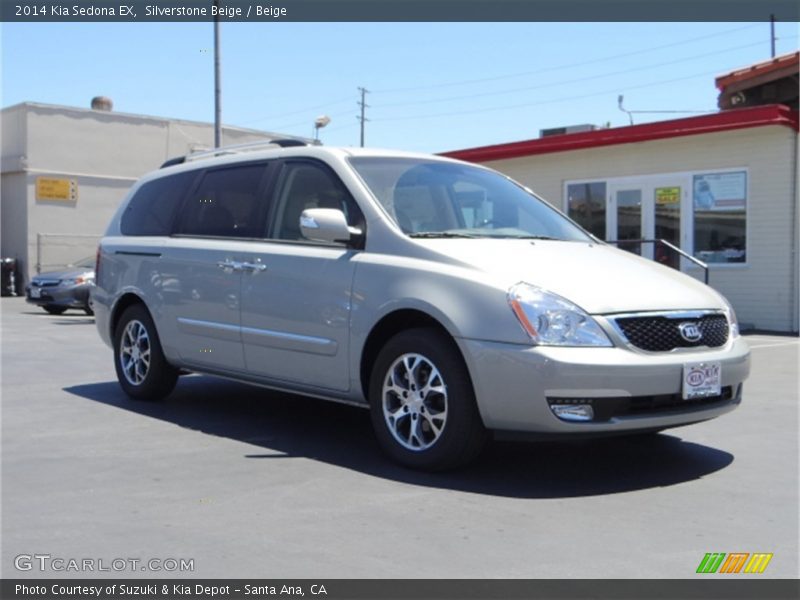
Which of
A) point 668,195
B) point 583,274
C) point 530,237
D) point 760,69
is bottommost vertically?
point 583,274

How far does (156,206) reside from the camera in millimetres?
8070

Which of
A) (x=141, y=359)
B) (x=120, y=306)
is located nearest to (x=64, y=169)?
(x=120, y=306)

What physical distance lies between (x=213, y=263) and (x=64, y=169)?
2504 cm

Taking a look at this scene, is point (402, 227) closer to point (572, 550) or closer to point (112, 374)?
point (572, 550)

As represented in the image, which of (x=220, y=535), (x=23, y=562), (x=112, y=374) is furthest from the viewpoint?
(x=112, y=374)

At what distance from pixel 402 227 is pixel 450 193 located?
0.75 meters

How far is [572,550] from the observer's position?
416 centimetres

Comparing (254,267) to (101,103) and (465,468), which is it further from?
(101,103)

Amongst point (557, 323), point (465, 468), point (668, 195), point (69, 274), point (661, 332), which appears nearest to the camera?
point (557, 323)

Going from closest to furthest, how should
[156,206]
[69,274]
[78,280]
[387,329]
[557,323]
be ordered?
[557,323] → [387,329] → [156,206] → [78,280] → [69,274]

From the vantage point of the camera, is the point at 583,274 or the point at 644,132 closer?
the point at 583,274

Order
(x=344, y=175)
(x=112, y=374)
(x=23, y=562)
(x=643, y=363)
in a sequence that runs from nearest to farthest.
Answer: (x=23, y=562) < (x=643, y=363) < (x=344, y=175) < (x=112, y=374)
